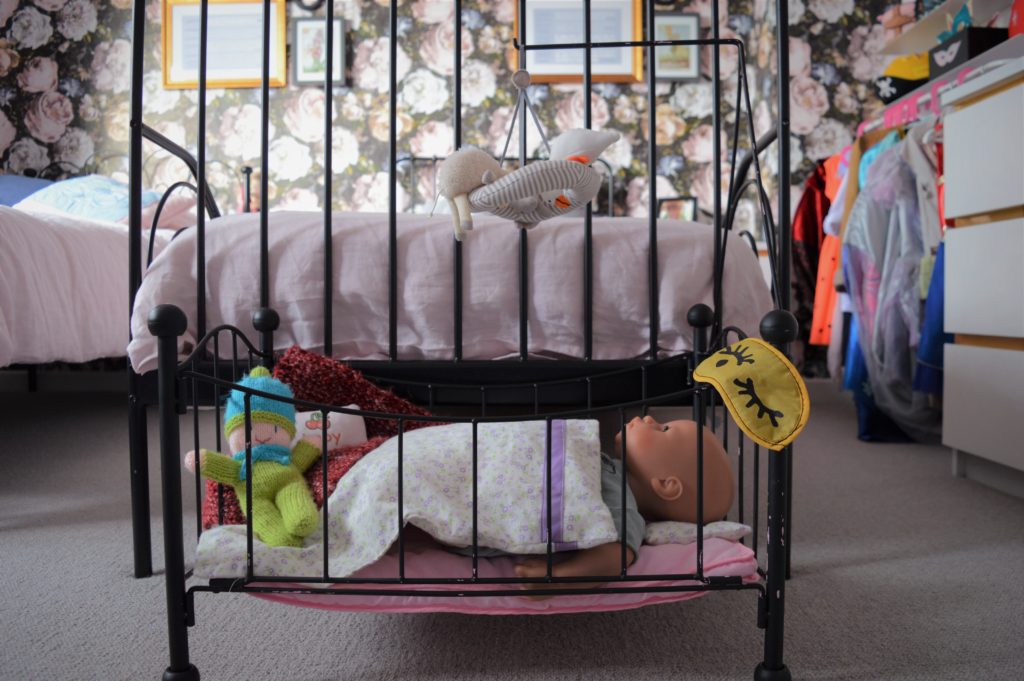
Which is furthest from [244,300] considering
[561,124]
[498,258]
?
[561,124]

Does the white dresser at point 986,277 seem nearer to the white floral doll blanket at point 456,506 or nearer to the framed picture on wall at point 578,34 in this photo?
the white floral doll blanket at point 456,506

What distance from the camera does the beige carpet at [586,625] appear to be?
978 mm

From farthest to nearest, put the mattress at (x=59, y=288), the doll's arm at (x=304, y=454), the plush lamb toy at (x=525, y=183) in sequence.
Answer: the mattress at (x=59, y=288)
the doll's arm at (x=304, y=454)
the plush lamb toy at (x=525, y=183)

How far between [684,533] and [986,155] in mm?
1402

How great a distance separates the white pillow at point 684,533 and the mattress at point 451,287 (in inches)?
15.5

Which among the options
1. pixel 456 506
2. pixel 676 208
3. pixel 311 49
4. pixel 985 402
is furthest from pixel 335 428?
pixel 311 49

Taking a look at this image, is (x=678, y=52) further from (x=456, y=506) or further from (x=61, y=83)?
(x=456, y=506)

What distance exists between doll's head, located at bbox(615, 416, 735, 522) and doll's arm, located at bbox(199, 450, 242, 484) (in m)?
0.54

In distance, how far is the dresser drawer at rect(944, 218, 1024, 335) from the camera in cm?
173

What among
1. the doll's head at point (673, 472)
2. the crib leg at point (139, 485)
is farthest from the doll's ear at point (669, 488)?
the crib leg at point (139, 485)

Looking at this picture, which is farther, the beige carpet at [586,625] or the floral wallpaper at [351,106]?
the floral wallpaper at [351,106]

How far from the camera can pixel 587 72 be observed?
1284 millimetres

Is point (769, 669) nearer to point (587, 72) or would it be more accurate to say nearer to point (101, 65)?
→ point (587, 72)

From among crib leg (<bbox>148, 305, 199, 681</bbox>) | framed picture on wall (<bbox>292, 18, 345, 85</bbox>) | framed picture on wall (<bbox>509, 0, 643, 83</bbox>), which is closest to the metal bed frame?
crib leg (<bbox>148, 305, 199, 681</bbox>)
